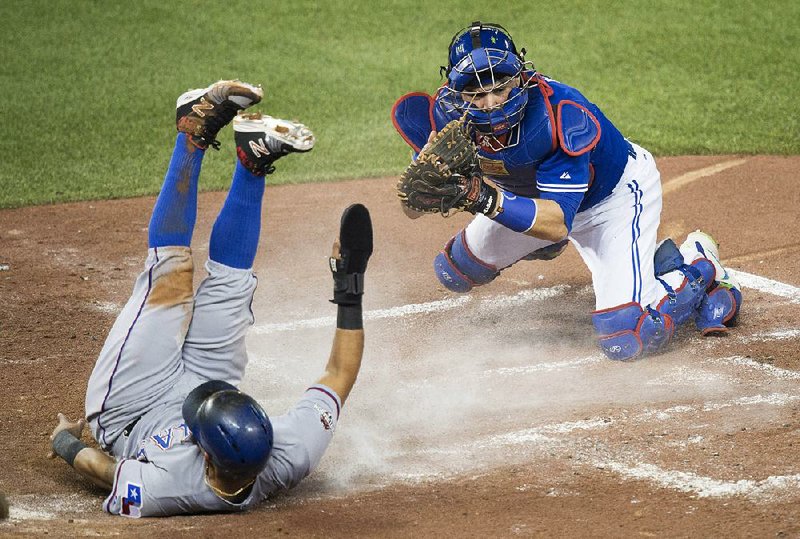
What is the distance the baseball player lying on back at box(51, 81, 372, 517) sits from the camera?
4371 millimetres

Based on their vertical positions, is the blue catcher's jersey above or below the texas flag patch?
above

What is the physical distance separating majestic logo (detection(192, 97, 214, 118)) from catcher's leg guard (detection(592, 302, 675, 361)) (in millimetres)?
2382

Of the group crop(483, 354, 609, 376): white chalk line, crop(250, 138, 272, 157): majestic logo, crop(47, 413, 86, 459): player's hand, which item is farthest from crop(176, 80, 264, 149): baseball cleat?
crop(483, 354, 609, 376): white chalk line

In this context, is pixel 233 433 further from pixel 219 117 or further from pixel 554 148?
pixel 554 148

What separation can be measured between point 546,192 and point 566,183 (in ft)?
0.35

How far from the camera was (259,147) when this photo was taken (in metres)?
4.74

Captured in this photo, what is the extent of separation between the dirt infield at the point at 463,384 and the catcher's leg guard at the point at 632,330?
0.10 meters

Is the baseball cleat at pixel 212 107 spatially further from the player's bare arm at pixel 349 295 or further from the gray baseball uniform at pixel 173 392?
the player's bare arm at pixel 349 295

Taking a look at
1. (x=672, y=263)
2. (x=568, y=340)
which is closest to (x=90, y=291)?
(x=568, y=340)

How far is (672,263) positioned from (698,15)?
7.95 metres

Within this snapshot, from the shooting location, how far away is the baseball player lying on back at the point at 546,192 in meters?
5.38

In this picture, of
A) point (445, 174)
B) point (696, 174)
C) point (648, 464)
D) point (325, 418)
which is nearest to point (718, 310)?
point (648, 464)

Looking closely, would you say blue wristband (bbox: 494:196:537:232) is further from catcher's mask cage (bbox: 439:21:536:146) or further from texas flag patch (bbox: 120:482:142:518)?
texas flag patch (bbox: 120:482:142:518)

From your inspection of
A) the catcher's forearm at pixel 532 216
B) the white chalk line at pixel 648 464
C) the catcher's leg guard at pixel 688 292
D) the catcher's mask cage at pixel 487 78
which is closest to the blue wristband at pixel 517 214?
the catcher's forearm at pixel 532 216
